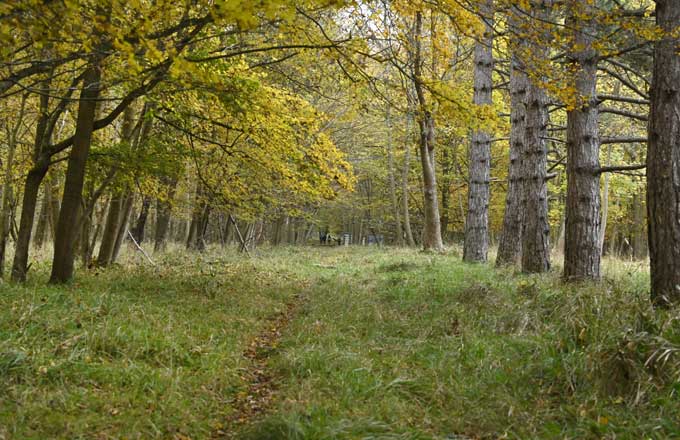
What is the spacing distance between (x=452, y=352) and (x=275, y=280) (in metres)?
7.72

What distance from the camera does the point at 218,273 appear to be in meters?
11.9

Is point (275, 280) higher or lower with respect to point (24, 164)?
lower

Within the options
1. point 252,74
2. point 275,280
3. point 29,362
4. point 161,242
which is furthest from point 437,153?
point 29,362

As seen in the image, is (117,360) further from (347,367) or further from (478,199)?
(478,199)

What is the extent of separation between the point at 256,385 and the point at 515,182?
8262 mm

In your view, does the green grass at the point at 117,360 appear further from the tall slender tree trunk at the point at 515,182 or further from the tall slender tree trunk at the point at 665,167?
the tall slender tree trunk at the point at 515,182

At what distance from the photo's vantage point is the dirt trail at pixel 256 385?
424 centimetres

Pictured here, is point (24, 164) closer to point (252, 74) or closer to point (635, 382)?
point (252, 74)

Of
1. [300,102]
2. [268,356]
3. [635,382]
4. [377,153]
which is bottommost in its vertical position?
[268,356]

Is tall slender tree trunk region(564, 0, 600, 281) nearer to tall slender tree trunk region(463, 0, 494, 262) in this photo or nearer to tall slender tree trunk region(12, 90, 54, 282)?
tall slender tree trunk region(463, 0, 494, 262)

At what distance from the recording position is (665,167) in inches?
217

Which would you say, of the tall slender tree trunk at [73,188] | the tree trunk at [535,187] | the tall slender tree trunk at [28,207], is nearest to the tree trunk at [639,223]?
the tree trunk at [535,187]

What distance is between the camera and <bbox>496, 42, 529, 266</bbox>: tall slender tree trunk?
11477 millimetres

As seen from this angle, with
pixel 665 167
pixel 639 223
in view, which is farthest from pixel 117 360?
pixel 639 223
